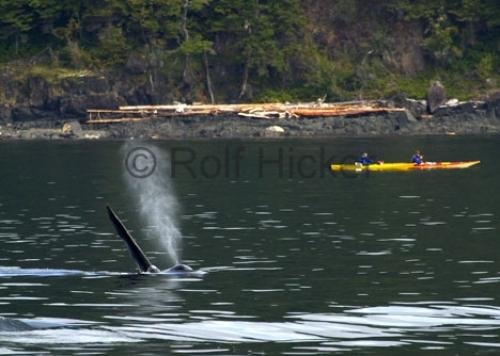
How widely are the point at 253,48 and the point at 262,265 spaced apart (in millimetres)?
74845

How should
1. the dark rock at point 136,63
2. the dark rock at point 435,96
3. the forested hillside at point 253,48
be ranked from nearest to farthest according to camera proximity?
1. the dark rock at point 435,96
2. the forested hillside at point 253,48
3. the dark rock at point 136,63

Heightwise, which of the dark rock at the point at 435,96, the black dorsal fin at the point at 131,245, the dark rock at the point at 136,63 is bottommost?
the black dorsal fin at the point at 131,245

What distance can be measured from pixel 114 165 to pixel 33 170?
5593 millimetres

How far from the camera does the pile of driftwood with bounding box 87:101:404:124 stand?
11394 centimetres

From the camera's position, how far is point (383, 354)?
28734mm

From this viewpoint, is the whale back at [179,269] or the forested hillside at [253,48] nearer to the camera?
the whale back at [179,269]

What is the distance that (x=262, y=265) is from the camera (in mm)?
42625

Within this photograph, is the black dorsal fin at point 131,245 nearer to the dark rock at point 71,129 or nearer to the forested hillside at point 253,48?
the dark rock at point 71,129

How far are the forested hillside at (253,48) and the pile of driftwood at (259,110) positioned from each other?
211 centimetres

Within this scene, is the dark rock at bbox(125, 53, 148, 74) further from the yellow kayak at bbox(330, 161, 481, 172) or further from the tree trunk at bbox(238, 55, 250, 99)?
the yellow kayak at bbox(330, 161, 481, 172)

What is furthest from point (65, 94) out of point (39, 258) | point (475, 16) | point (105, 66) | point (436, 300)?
point (436, 300)
